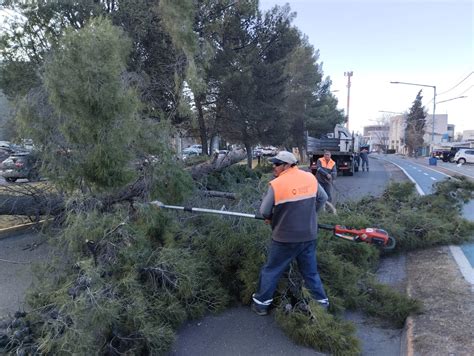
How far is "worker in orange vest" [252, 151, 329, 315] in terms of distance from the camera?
13.0 feet

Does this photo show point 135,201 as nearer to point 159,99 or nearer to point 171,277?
point 171,277

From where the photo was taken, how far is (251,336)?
3.91m

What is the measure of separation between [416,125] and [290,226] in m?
76.6

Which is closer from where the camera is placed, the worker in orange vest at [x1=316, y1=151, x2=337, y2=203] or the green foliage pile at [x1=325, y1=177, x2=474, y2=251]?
the green foliage pile at [x1=325, y1=177, x2=474, y2=251]

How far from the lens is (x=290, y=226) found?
13.0 ft

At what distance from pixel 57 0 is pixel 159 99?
124 inches

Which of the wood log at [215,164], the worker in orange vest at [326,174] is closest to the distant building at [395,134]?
the worker in orange vest at [326,174]

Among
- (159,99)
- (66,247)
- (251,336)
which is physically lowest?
(251,336)

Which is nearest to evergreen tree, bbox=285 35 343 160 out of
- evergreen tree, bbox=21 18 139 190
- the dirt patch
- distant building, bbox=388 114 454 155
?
the dirt patch

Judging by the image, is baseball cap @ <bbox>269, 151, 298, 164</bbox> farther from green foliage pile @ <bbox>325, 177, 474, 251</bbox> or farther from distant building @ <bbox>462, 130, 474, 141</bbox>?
distant building @ <bbox>462, 130, 474, 141</bbox>

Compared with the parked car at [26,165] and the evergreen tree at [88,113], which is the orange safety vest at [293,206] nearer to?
the evergreen tree at [88,113]

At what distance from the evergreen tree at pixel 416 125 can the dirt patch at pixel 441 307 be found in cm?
7078

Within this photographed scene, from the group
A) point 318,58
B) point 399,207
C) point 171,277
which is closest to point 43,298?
point 171,277

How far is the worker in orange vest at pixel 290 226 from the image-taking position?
396 cm
